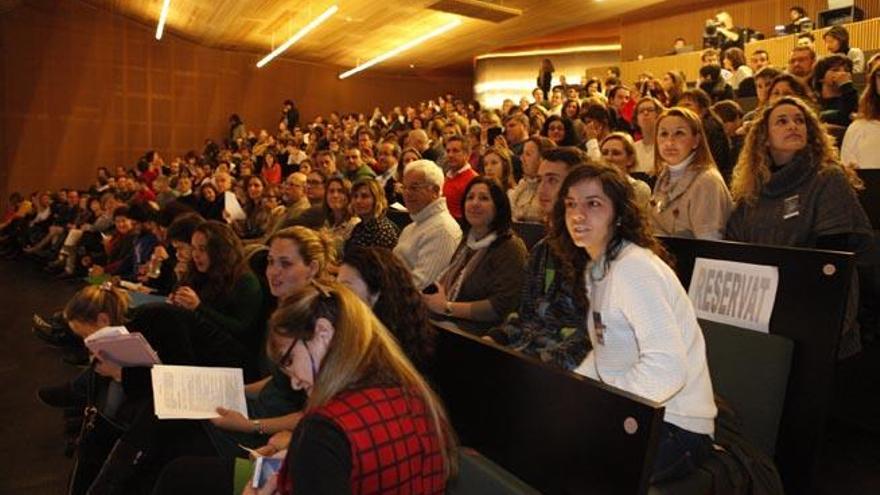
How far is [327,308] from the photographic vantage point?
1466 mm

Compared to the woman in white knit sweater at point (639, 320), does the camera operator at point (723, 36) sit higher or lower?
higher

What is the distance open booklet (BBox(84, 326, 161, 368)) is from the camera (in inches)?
96.6

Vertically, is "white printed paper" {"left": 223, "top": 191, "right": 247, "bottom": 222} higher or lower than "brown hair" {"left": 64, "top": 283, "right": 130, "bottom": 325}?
higher

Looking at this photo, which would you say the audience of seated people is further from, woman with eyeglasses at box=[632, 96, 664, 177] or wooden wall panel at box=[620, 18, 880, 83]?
wooden wall panel at box=[620, 18, 880, 83]

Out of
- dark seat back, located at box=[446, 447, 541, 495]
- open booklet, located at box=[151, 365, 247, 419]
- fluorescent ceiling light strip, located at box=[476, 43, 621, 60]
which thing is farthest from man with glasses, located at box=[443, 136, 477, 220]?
fluorescent ceiling light strip, located at box=[476, 43, 621, 60]

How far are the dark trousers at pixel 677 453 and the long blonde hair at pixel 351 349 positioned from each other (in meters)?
0.53

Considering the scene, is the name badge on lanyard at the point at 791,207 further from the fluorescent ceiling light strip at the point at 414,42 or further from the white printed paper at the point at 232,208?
the fluorescent ceiling light strip at the point at 414,42

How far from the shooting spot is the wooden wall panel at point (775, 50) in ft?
29.2

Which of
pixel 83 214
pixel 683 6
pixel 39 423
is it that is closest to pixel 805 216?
pixel 39 423

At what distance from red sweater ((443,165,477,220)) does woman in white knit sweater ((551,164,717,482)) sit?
2.70 meters

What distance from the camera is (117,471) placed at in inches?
91.7

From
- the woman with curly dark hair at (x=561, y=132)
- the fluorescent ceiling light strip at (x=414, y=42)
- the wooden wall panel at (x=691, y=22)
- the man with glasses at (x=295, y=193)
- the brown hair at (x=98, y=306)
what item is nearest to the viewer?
the brown hair at (x=98, y=306)

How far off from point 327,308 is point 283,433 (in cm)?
80

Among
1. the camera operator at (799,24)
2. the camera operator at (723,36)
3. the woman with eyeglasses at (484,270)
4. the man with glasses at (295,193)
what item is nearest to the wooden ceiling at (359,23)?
the camera operator at (723,36)
